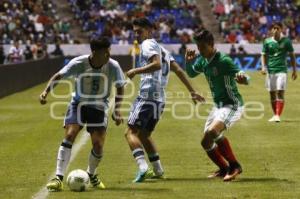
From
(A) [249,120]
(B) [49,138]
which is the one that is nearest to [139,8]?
(A) [249,120]

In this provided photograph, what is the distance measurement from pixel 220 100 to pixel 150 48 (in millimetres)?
1190

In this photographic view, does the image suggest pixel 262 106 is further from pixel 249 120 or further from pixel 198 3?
pixel 198 3

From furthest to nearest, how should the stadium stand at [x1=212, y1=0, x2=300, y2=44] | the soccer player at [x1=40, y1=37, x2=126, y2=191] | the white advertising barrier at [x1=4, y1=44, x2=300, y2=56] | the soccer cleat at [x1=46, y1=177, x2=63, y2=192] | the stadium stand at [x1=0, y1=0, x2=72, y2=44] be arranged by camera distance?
the stadium stand at [x1=212, y1=0, x2=300, y2=44]
the white advertising barrier at [x1=4, y1=44, x2=300, y2=56]
the stadium stand at [x1=0, y1=0, x2=72, y2=44]
the soccer player at [x1=40, y1=37, x2=126, y2=191]
the soccer cleat at [x1=46, y1=177, x2=63, y2=192]

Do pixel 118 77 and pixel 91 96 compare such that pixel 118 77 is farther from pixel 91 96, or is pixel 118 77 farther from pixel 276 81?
pixel 276 81

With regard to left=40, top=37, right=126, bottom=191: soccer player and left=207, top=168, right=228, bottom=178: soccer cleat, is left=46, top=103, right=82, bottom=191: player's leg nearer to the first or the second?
left=40, top=37, right=126, bottom=191: soccer player

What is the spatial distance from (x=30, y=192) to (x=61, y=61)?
32471 millimetres

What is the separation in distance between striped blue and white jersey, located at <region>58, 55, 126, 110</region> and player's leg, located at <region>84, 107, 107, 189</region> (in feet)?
0.29

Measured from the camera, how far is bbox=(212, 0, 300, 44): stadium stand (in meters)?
50.0

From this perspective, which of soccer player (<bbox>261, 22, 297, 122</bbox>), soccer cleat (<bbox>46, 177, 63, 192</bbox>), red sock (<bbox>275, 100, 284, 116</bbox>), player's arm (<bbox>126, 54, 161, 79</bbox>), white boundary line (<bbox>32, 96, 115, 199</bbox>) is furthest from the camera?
red sock (<bbox>275, 100, 284, 116</bbox>)

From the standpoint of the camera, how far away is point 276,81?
1980 cm

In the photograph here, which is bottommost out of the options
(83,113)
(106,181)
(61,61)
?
(61,61)

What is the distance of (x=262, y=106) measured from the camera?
24.8 metres

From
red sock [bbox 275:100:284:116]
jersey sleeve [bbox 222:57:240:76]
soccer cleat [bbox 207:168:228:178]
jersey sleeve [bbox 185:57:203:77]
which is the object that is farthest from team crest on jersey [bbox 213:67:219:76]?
red sock [bbox 275:100:284:116]

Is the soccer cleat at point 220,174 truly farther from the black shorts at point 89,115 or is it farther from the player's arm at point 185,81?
the black shorts at point 89,115
